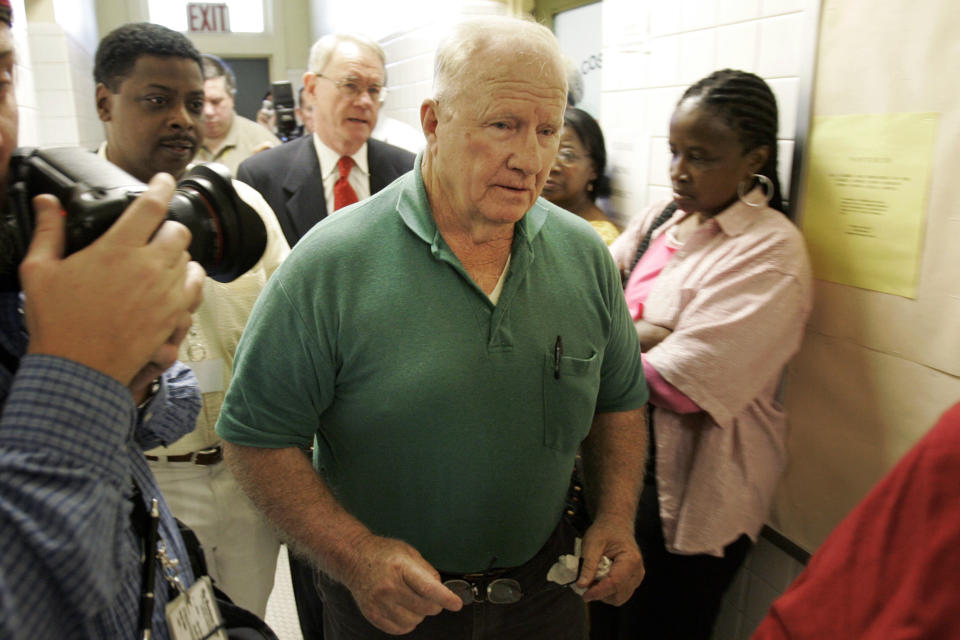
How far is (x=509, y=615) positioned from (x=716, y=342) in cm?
74

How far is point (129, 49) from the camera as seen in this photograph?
65.0 inches

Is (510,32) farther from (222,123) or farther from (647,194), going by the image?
(222,123)

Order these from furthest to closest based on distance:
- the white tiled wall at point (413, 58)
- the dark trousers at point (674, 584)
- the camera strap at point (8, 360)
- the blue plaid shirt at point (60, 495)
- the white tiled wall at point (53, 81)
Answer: the white tiled wall at point (53, 81) → the white tiled wall at point (413, 58) → the dark trousers at point (674, 584) → the camera strap at point (8, 360) → the blue plaid shirt at point (60, 495)

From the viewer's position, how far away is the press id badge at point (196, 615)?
2.67ft

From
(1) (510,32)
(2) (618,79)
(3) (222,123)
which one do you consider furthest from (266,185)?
(3) (222,123)

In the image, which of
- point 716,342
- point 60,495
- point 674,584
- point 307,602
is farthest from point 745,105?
point 307,602

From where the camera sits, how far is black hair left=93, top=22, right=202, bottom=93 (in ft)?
5.43

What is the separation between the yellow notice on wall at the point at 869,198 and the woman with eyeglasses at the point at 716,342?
0.34 feet

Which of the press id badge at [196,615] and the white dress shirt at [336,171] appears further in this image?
the white dress shirt at [336,171]

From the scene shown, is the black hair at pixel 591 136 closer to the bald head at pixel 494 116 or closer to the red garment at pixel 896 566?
the bald head at pixel 494 116

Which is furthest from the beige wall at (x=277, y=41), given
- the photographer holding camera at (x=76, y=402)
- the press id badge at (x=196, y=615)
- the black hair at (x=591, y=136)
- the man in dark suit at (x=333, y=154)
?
the photographer holding camera at (x=76, y=402)

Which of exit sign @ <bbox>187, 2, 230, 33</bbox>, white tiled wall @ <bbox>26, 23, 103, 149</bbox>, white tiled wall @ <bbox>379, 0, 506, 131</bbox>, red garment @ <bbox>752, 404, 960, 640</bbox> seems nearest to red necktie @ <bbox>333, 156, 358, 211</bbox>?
white tiled wall @ <bbox>379, 0, 506, 131</bbox>

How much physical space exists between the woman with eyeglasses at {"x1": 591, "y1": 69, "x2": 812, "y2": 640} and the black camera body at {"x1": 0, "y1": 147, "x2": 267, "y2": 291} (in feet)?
3.54

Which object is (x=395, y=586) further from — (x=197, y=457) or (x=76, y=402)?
(x=197, y=457)
